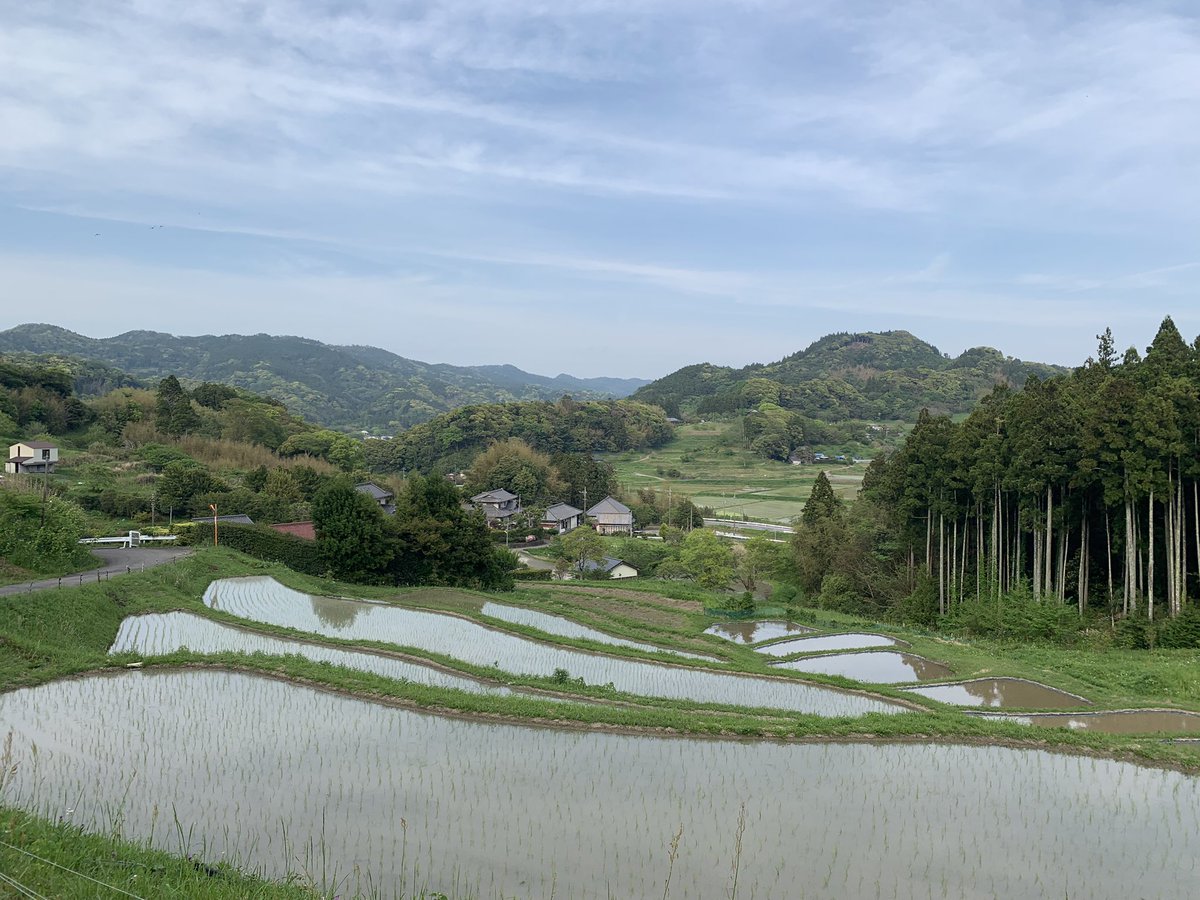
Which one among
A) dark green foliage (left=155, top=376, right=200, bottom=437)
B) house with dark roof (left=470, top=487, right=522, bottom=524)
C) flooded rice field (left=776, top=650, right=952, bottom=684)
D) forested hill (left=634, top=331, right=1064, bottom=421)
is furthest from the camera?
forested hill (left=634, top=331, right=1064, bottom=421)

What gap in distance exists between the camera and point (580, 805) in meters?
8.20

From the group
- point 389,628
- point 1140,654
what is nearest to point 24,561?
point 389,628

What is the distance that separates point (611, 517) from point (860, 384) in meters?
107

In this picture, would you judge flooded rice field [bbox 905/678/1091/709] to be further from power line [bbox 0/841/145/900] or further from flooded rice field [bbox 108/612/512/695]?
power line [bbox 0/841/145/900]

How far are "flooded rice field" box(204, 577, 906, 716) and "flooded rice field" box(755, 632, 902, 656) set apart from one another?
4.90 metres

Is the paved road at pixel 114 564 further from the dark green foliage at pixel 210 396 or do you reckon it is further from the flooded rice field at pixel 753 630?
the dark green foliage at pixel 210 396

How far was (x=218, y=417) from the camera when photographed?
58875mm

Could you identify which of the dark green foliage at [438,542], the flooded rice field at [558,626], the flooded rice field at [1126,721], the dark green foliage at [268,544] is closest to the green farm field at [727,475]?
the dark green foliage at [438,542]

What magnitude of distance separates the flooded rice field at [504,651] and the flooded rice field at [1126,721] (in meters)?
2.40

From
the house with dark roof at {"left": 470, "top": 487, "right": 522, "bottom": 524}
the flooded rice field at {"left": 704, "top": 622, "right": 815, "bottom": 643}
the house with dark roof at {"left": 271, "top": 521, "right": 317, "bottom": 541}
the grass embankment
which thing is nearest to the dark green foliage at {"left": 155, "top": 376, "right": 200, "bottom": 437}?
the house with dark roof at {"left": 470, "top": 487, "right": 522, "bottom": 524}

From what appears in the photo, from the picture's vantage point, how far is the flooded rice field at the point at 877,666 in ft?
54.7

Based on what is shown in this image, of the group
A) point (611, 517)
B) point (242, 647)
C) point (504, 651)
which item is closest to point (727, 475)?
point (611, 517)

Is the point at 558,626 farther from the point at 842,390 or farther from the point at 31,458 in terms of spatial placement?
the point at 842,390

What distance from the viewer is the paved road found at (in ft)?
57.0
